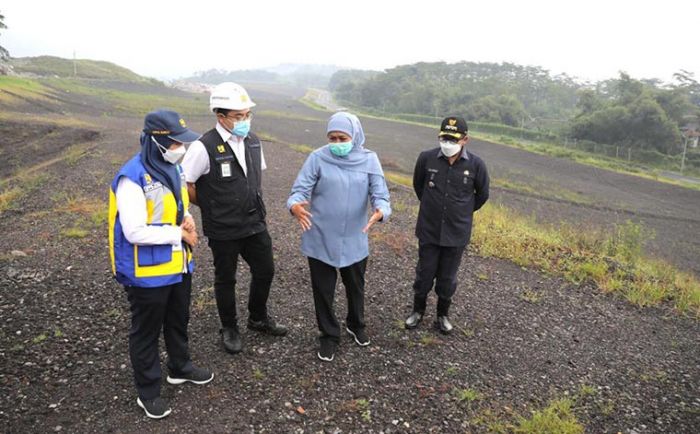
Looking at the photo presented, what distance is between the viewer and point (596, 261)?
6.69 metres

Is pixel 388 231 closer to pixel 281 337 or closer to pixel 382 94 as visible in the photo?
pixel 281 337

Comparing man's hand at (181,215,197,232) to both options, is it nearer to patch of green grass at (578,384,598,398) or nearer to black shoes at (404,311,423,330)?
black shoes at (404,311,423,330)

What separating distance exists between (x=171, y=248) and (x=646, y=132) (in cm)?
4052

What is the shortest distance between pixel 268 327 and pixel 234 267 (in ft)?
2.52

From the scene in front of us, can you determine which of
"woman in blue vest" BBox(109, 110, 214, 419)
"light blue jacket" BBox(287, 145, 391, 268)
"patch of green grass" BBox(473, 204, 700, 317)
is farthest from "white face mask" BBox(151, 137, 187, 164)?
"patch of green grass" BBox(473, 204, 700, 317)

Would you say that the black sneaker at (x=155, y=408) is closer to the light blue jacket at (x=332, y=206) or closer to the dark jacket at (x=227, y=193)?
the dark jacket at (x=227, y=193)

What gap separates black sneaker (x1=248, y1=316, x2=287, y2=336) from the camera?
398 cm

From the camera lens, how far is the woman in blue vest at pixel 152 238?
2.55m

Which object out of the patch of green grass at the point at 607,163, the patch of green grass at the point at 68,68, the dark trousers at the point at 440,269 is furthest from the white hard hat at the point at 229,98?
the patch of green grass at the point at 68,68

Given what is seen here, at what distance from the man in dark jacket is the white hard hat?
1.70 meters

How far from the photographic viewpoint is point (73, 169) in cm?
1067

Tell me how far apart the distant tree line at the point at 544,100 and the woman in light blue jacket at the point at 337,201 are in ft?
127

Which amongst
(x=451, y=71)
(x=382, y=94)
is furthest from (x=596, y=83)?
(x=382, y=94)

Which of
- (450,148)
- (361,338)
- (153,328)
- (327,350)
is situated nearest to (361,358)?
(361,338)
